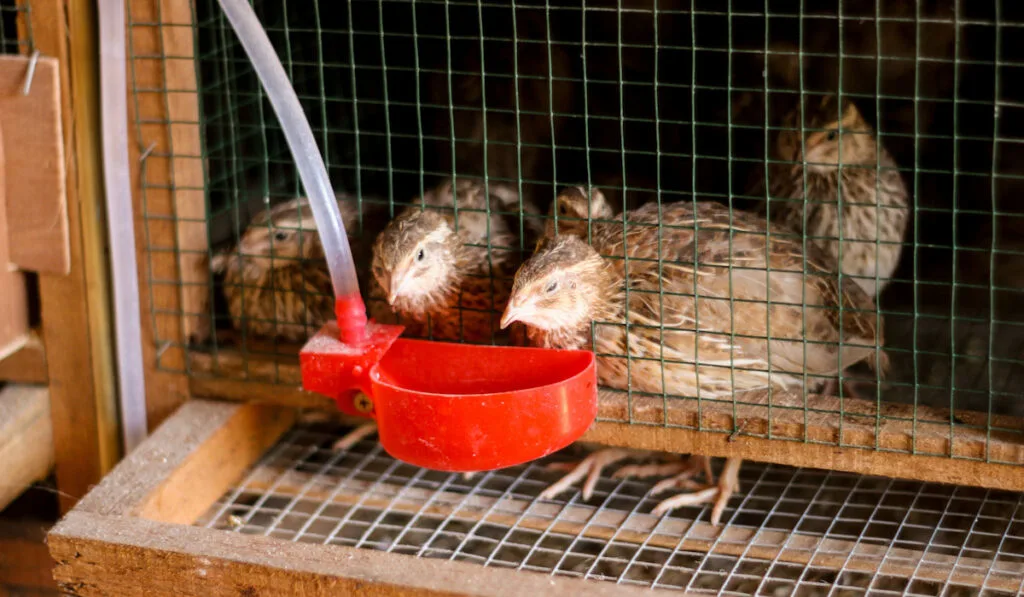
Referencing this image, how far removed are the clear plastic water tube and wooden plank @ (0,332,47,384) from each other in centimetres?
84

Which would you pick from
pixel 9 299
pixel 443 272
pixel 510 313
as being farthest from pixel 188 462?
pixel 510 313

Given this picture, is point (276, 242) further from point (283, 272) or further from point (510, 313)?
point (510, 313)

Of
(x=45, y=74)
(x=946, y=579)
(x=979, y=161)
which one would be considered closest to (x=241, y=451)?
(x=45, y=74)

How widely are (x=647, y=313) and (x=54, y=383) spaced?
1.38m

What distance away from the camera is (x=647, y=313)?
2416mm

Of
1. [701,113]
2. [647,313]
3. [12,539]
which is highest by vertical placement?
[701,113]

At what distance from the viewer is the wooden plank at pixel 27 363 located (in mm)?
2668

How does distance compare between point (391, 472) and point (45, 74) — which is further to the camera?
point (391, 472)

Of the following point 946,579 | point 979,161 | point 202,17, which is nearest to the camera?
point 946,579

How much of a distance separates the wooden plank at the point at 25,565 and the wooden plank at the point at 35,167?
0.76 metres

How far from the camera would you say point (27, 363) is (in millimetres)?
2678

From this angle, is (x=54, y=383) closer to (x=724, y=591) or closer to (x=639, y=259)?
(x=639, y=259)

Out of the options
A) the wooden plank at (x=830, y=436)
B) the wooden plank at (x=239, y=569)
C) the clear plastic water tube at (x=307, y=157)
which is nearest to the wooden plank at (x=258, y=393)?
the clear plastic water tube at (x=307, y=157)

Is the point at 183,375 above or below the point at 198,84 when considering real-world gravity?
below
